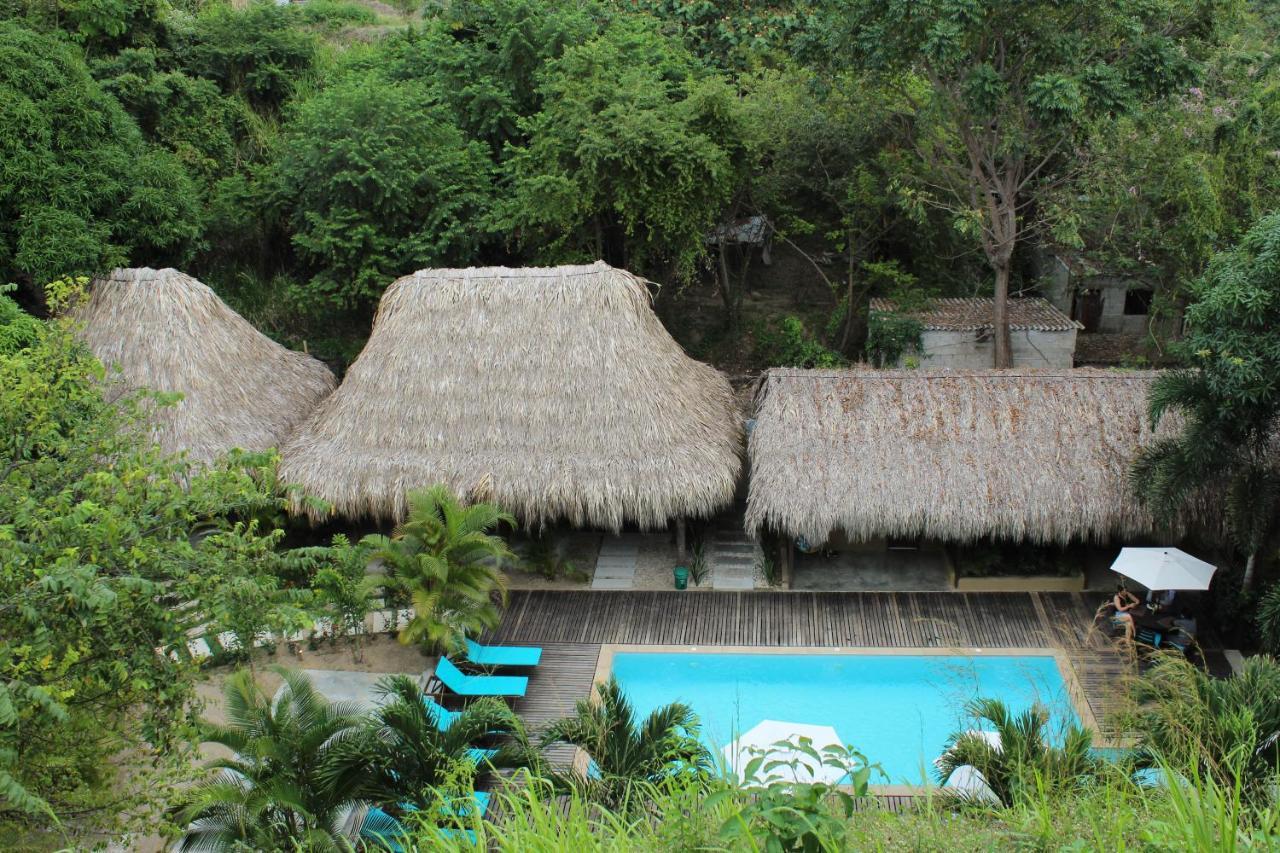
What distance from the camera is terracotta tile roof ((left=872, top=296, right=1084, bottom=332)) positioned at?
59.4ft

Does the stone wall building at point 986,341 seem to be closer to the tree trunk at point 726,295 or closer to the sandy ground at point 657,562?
the tree trunk at point 726,295

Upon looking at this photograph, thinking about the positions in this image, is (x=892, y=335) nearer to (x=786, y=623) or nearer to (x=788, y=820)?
(x=786, y=623)

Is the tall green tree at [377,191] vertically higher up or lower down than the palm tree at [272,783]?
higher up

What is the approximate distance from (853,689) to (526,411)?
5662mm

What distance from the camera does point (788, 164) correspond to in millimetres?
19281

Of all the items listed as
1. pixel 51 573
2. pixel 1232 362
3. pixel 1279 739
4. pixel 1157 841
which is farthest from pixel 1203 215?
pixel 51 573

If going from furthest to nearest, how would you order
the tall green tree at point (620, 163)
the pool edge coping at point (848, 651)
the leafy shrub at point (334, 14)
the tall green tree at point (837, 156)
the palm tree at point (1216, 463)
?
the leafy shrub at point (334, 14), the tall green tree at point (837, 156), the tall green tree at point (620, 163), the pool edge coping at point (848, 651), the palm tree at point (1216, 463)

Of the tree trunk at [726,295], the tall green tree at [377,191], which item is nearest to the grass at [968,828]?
the tall green tree at [377,191]

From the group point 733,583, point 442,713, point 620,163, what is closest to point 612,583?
point 733,583

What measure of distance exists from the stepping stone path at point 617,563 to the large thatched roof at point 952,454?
216 centimetres

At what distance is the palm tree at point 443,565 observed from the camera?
12258mm

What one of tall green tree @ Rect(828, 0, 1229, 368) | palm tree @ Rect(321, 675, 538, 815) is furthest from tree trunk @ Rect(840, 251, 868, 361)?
palm tree @ Rect(321, 675, 538, 815)

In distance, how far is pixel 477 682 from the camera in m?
11.9

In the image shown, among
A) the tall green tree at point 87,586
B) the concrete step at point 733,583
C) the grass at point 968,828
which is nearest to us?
the grass at point 968,828
